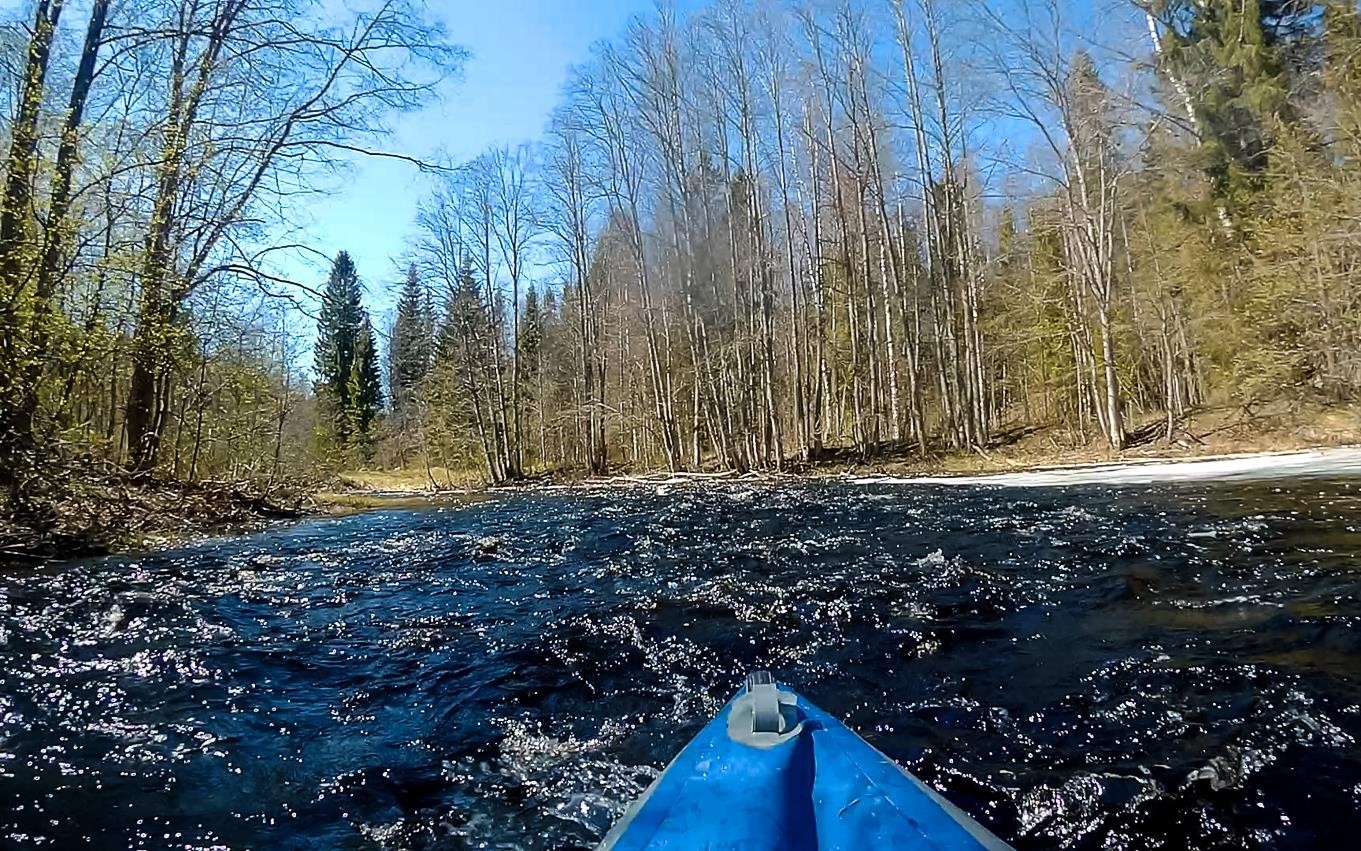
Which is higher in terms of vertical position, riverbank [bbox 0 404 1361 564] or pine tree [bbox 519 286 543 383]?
pine tree [bbox 519 286 543 383]

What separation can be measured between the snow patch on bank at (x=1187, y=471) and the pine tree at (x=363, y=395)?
1382 inches

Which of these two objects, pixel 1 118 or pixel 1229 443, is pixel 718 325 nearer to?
pixel 1229 443

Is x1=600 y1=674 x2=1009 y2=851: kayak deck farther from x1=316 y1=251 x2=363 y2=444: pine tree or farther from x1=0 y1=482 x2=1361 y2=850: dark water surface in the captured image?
x1=316 y1=251 x2=363 y2=444: pine tree

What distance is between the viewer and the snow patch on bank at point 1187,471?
9383mm

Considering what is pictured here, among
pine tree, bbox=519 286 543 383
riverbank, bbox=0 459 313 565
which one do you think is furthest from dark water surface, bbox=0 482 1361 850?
pine tree, bbox=519 286 543 383

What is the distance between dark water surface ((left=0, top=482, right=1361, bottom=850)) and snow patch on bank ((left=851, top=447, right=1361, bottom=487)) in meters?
3.23

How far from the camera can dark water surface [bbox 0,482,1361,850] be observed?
2.29 meters

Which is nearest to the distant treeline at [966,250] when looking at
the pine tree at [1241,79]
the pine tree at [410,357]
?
the pine tree at [1241,79]

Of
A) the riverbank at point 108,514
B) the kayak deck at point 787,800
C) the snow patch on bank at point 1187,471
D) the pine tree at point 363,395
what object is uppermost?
the pine tree at point 363,395

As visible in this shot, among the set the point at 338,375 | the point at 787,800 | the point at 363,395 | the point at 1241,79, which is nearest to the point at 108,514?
the point at 787,800

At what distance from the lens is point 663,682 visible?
11.5 feet

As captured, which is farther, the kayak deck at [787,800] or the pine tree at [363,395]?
the pine tree at [363,395]

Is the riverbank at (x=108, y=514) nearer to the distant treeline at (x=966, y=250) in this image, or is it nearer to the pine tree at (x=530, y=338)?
the distant treeline at (x=966, y=250)

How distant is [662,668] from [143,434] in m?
9.91
